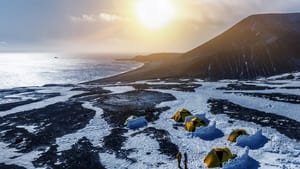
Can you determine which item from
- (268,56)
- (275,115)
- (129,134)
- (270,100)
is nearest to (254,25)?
(268,56)

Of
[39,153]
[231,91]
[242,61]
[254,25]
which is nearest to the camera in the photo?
[39,153]

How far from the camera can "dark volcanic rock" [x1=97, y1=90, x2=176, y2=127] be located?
48.1 m

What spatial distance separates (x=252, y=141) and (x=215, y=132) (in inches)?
197

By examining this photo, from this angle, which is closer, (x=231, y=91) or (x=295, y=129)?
(x=295, y=129)

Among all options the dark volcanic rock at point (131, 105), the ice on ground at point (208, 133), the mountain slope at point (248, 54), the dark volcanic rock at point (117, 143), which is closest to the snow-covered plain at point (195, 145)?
the ice on ground at point (208, 133)

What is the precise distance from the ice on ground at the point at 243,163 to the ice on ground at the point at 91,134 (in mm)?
15900

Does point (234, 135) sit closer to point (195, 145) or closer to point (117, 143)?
point (195, 145)

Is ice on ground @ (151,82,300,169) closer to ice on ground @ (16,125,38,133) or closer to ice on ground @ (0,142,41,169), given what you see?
ice on ground @ (0,142,41,169)

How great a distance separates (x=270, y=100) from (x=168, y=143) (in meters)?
29.7

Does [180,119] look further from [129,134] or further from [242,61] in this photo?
[242,61]

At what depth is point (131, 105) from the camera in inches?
2269

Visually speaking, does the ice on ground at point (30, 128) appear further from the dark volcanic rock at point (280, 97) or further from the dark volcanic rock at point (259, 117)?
the dark volcanic rock at point (280, 97)

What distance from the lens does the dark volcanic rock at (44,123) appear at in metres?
38.3

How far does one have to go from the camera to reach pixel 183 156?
3016 centimetres
